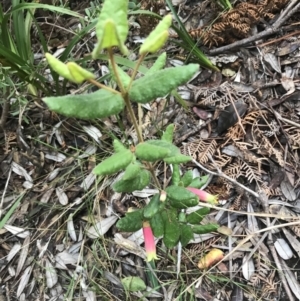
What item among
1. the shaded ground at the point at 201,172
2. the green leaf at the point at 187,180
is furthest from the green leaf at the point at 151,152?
the shaded ground at the point at 201,172

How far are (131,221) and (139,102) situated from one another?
44cm

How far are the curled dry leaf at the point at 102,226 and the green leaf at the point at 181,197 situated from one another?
46 centimetres

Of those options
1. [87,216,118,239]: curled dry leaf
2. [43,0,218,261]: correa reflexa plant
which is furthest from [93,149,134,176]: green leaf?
[87,216,118,239]: curled dry leaf

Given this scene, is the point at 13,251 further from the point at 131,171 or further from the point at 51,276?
the point at 131,171

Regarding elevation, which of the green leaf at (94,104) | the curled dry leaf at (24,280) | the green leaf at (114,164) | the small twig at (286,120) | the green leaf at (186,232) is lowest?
the curled dry leaf at (24,280)

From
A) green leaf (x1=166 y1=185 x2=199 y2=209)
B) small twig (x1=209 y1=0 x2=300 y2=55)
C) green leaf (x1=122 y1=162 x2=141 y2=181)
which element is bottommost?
green leaf (x1=166 y1=185 x2=199 y2=209)

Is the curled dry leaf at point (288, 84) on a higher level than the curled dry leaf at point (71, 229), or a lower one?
higher

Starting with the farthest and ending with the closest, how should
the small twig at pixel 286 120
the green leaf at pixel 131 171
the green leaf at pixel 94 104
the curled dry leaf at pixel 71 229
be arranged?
1. the curled dry leaf at pixel 71 229
2. the small twig at pixel 286 120
3. the green leaf at pixel 131 171
4. the green leaf at pixel 94 104

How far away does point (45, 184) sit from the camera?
1.80m

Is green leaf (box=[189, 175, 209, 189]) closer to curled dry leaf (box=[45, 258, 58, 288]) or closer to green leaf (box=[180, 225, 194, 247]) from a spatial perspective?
green leaf (box=[180, 225, 194, 247])

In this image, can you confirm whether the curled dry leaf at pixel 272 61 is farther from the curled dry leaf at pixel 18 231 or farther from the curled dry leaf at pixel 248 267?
the curled dry leaf at pixel 18 231

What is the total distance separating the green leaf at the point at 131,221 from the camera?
1.31m

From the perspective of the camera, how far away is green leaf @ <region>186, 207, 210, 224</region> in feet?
4.46

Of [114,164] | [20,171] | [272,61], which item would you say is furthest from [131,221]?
[272,61]
